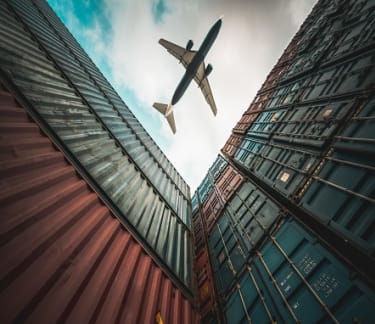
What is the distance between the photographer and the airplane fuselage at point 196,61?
1605cm

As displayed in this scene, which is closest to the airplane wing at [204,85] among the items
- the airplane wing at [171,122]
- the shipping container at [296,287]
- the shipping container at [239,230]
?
the airplane wing at [171,122]

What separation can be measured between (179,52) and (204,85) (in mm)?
4131

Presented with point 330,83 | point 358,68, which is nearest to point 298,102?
point 330,83

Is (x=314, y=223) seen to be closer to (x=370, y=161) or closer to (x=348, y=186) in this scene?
(x=348, y=186)

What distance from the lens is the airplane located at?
16617 millimetres

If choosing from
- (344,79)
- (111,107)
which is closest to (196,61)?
(111,107)

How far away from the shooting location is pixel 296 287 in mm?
4613

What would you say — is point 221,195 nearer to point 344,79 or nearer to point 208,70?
point 344,79

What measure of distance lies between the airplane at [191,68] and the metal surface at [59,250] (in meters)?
15.7

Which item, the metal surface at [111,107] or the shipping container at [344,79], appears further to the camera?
the metal surface at [111,107]

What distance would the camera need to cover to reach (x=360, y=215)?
4.49 m

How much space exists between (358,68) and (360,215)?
20.1 ft

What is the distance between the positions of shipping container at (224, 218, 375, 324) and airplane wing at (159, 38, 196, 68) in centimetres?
1841

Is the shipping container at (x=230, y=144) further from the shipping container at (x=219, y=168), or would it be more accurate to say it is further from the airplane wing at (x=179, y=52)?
the airplane wing at (x=179, y=52)
